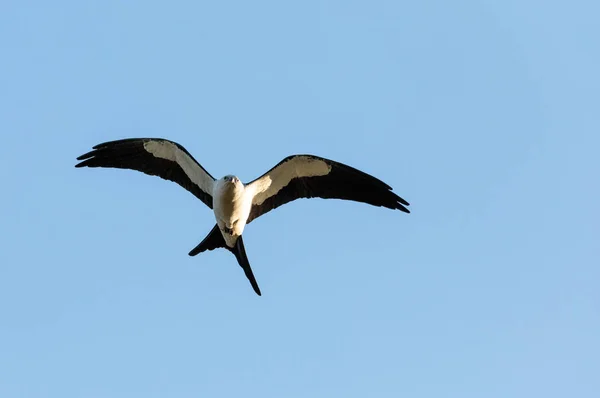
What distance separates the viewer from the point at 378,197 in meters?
12.9

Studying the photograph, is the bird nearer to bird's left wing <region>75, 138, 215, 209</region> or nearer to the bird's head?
bird's left wing <region>75, 138, 215, 209</region>

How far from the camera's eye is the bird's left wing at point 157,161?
12.7 metres

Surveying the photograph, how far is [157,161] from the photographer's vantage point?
12922mm

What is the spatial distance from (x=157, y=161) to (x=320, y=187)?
2.72m

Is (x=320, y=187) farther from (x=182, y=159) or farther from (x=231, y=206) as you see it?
(x=182, y=159)

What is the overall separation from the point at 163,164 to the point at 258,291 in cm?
261

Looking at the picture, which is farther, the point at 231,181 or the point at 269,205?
the point at 269,205

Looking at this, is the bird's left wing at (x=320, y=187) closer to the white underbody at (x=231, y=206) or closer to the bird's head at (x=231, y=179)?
the white underbody at (x=231, y=206)

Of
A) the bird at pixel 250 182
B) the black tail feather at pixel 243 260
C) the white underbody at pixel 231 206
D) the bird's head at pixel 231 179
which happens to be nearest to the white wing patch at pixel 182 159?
the bird at pixel 250 182

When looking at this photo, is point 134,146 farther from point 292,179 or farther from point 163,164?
point 292,179

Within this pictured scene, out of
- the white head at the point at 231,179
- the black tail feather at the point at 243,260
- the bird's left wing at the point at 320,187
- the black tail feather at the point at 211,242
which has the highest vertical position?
the bird's left wing at the point at 320,187

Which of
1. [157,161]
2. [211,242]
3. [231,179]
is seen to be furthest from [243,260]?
[157,161]

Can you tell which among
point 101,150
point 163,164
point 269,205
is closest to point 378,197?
point 269,205

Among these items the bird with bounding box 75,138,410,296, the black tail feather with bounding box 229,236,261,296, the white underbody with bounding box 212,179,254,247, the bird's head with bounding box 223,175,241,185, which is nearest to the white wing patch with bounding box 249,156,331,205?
the bird with bounding box 75,138,410,296
